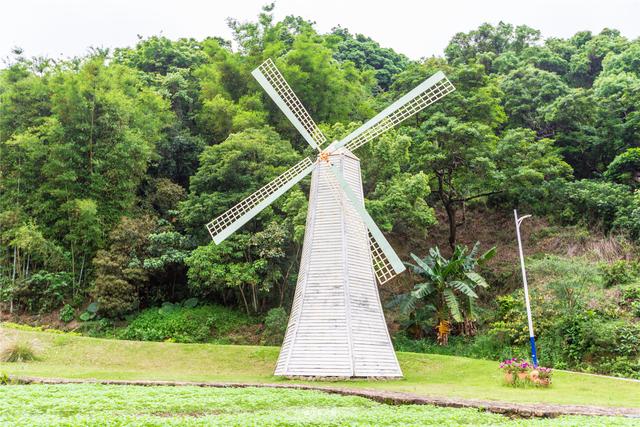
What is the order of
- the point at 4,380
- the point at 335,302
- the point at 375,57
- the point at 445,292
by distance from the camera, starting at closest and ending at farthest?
the point at 4,380
the point at 335,302
the point at 445,292
the point at 375,57

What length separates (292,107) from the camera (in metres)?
14.6

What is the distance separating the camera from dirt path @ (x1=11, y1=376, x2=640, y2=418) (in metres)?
7.86

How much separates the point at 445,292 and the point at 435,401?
8244 mm

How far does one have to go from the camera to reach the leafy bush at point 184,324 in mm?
17766

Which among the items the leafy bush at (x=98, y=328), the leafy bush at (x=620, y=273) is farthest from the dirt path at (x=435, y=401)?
the leafy bush at (x=620, y=273)

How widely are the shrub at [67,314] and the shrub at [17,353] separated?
4617 millimetres

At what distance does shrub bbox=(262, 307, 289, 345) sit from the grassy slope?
214 cm

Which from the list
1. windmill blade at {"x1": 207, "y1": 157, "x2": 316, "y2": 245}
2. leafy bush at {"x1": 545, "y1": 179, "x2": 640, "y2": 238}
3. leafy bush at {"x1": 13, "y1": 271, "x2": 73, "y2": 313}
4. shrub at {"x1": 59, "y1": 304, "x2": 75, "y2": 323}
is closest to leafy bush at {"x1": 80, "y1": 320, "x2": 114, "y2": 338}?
shrub at {"x1": 59, "y1": 304, "x2": 75, "y2": 323}

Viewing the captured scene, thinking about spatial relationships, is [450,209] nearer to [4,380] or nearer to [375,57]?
[4,380]

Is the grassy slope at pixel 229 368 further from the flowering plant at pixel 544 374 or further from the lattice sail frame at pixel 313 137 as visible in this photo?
the lattice sail frame at pixel 313 137

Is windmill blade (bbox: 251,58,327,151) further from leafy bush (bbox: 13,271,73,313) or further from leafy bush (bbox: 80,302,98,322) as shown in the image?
leafy bush (bbox: 13,271,73,313)

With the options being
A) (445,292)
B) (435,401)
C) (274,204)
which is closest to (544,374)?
(435,401)

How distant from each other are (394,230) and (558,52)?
19.5m

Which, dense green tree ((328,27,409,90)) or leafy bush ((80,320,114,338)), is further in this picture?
dense green tree ((328,27,409,90))
